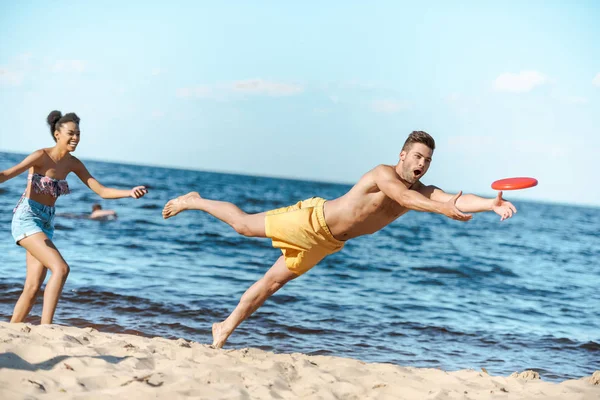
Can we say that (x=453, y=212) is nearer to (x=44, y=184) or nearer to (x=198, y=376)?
(x=198, y=376)

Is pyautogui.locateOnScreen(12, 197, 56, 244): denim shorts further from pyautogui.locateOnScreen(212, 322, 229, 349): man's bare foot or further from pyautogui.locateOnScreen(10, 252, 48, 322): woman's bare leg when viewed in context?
pyautogui.locateOnScreen(212, 322, 229, 349): man's bare foot

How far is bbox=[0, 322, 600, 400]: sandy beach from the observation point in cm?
420

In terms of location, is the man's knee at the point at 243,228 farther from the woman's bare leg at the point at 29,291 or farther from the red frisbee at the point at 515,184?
the red frisbee at the point at 515,184

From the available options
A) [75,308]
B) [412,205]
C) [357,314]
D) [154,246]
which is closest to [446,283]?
[357,314]

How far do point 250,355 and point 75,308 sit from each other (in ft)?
11.2

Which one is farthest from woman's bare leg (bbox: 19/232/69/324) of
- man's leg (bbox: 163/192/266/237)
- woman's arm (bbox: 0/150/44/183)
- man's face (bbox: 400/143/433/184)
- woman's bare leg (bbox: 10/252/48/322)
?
man's face (bbox: 400/143/433/184)

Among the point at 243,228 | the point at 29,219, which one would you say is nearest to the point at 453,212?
the point at 243,228

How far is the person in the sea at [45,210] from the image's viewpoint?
5746mm

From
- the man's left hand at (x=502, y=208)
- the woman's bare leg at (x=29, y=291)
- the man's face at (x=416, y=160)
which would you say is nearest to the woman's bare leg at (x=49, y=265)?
the woman's bare leg at (x=29, y=291)

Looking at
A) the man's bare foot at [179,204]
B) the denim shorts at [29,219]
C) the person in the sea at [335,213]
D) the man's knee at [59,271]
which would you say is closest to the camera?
the person in the sea at [335,213]

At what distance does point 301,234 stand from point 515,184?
2.16 metres

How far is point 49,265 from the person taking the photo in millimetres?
5727

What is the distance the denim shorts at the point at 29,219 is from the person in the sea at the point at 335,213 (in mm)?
1222

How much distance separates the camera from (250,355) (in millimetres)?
5918
